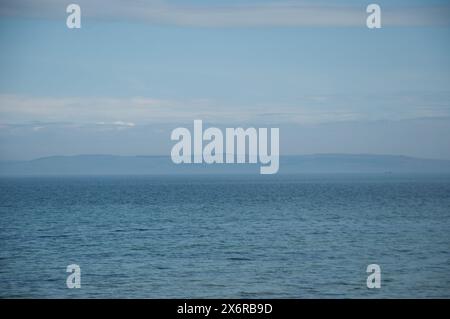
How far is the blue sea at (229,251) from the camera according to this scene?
18203 mm

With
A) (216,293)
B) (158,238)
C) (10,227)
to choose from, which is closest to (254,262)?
(216,293)

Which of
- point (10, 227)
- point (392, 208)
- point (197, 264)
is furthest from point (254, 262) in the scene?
point (392, 208)

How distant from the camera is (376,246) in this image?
27906 mm

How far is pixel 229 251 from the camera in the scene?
86.0ft

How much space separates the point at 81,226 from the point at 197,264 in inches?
627

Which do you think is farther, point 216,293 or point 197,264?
point 197,264

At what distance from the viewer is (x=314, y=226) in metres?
35.7

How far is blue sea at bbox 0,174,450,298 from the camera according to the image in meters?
18.2

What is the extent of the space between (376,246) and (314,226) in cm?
795
